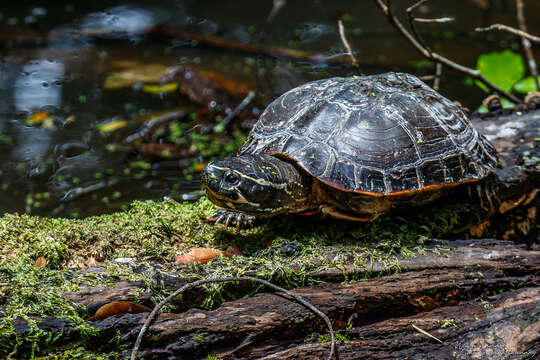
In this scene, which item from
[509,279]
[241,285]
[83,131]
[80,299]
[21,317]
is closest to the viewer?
[21,317]

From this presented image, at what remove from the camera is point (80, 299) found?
2.37 metres

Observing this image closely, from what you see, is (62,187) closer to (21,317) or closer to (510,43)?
(21,317)

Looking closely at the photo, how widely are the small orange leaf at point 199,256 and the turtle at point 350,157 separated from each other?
1.07 feet

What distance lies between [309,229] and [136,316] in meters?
1.44

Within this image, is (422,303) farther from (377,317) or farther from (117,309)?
(117,309)

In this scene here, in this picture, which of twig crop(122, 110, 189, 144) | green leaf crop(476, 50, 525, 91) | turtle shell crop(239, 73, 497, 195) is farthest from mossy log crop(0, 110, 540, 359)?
twig crop(122, 110, 189, 144)

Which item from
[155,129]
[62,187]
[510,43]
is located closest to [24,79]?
[155,129]

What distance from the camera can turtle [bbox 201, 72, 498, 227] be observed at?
3031mm

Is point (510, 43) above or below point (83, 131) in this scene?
above

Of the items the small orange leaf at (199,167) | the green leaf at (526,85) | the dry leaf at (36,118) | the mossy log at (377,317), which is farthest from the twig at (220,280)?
the dry leaf at (36,118)

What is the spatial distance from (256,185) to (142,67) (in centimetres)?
673

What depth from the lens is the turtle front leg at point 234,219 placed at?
3.42 meters

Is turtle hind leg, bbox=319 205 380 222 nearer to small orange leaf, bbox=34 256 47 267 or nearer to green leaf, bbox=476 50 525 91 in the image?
small orange leaf, bbox=34 256 47 267

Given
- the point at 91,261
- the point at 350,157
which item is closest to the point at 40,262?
the point at 91,261
